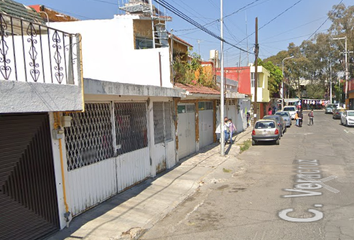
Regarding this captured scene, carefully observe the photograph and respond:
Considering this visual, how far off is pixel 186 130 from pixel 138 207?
6.76 m

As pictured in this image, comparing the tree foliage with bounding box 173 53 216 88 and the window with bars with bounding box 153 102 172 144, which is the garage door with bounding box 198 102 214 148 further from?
the window with bars with bounding box 153 102 172 144

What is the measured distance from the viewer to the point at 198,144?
14469 millimetres

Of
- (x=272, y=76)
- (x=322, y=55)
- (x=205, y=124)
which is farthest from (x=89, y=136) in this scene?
(x=322, y=55)

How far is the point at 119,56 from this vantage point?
11.2 m

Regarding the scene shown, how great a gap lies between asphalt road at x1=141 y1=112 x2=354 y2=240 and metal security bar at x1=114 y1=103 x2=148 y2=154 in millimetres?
2291

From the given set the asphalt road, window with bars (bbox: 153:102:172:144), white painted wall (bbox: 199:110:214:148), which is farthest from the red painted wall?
window with bars (bbox: 153:102:172:144)

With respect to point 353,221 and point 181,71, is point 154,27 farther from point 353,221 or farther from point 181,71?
point 353,221

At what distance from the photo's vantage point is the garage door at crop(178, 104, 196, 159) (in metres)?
12.4

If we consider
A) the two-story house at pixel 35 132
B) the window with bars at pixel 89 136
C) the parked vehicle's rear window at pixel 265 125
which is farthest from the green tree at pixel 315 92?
the two-story house at pixel 35 132

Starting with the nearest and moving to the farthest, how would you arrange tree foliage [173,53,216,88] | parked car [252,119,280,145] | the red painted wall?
tree foliage [173,53,216,88] → parked car [252,119,280,145] → the red painted wall

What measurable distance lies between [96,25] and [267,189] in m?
8.74

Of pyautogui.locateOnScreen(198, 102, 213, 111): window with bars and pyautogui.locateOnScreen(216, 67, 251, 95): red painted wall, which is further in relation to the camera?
pyautogui.locateOnScreen(216, 67, 251, 95): red painted wall

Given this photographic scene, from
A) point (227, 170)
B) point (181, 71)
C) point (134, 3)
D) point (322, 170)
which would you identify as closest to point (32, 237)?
point (227, 170)

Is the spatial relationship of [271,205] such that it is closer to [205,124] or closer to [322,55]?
[205,124]
